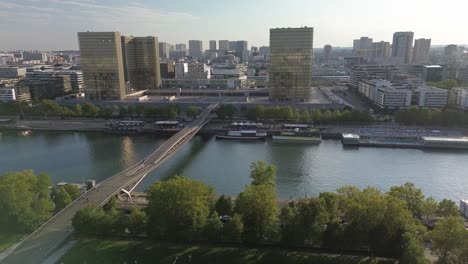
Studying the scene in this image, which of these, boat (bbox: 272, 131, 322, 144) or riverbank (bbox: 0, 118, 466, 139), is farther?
riverbank (bbox: 0, 118, 466, 139)

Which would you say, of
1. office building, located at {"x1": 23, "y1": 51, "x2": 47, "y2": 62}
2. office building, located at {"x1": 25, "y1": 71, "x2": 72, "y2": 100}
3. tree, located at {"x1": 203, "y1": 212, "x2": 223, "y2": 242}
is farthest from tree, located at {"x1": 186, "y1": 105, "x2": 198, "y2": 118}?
office building, located at {"x1": 23, "y1": 51, "x2": 47, "y2": 62}

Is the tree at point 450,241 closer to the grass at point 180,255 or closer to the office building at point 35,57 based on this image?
the grass at point 180,255

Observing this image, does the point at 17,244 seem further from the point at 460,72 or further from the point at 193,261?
the point at 460,72

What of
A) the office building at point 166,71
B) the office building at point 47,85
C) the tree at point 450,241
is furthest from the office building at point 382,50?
the tree at point 450,241

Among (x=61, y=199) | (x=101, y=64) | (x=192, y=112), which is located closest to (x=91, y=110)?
(x=101, y=64)

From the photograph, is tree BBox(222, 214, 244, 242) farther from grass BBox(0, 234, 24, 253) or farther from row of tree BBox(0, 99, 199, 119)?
row of tree BBox(0, 99, 199, 119)

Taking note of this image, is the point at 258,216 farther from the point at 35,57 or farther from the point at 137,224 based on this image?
the point at 35,57

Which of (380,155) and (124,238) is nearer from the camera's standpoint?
(124,238)

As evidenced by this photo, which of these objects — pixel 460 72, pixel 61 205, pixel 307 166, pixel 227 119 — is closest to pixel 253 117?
pixel 227 119
